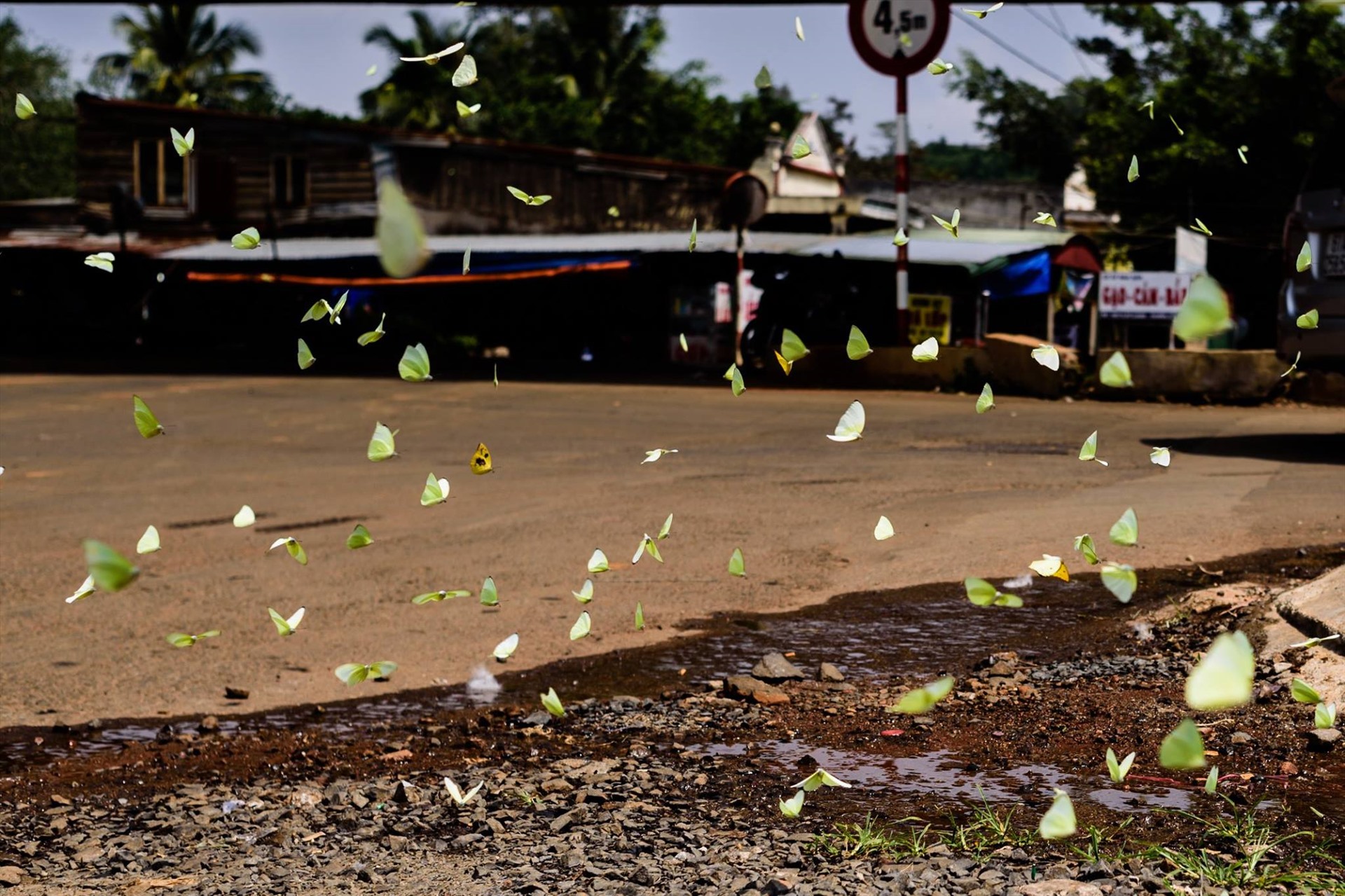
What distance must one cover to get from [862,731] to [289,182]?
26455 mm

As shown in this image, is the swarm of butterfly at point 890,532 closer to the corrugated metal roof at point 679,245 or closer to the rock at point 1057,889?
the rock at point 1057,889

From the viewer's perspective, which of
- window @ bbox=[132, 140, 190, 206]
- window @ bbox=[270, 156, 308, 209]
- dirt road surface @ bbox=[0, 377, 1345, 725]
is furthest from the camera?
window @ bbox=[132, 140, 190, 206]

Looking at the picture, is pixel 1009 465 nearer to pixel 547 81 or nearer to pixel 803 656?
pixel 803 656

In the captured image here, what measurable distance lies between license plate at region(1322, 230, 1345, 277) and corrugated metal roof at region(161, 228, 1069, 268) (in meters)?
10.5

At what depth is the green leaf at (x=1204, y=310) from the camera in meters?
2.30

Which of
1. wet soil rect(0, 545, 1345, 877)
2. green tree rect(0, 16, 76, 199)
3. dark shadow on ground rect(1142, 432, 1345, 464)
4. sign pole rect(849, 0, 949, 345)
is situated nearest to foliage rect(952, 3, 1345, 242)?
sign pole rect(849, 0, 949, 345)

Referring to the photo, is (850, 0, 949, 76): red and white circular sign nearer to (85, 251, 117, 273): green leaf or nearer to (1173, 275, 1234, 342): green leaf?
(85, 251, 117, 273): green leaf

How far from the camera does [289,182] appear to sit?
28.3 meters

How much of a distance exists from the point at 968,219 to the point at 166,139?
26.0 meters

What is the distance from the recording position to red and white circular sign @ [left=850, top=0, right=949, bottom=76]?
16281mm

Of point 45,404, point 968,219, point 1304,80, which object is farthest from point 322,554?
point 968,219

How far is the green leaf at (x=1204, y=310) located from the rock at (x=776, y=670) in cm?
264

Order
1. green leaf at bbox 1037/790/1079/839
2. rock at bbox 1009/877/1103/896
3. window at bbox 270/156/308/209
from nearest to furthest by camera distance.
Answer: green leaf at bbox 1037/790/1079/839 → rock at bbox 1009/877/1103/896 → window at bbox 270/156/308/209

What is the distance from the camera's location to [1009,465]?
9430mm
